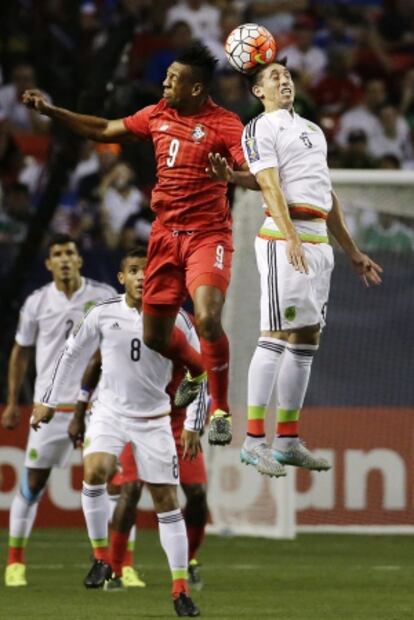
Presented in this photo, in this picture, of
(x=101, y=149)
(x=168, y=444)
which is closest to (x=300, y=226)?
(x=168, y=444)

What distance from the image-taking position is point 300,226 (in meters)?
10.3

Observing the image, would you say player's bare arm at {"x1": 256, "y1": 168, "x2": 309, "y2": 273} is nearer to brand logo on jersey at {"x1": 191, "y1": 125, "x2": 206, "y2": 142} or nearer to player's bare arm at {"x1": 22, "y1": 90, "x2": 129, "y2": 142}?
brand logo on jersey at {"x1": 191, "y1": 125, "x2": 206, "y2": 142}

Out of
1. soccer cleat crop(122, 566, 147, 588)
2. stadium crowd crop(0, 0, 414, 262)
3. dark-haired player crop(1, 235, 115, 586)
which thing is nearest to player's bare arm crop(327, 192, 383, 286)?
soccer cleat crop(122, 566, 147, 588)

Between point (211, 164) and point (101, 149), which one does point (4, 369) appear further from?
point (211, 164)

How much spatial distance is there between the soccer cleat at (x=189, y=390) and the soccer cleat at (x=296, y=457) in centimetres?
60

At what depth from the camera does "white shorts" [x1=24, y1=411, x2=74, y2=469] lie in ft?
45.1

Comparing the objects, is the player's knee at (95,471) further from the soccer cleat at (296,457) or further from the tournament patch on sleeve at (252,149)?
the tournament patch on sleeve at (252,149)

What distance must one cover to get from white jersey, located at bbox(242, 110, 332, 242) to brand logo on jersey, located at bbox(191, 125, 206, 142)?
304mm

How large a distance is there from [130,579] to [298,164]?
433 centimetres

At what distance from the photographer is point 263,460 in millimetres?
10180

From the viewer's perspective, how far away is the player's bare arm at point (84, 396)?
12883mm

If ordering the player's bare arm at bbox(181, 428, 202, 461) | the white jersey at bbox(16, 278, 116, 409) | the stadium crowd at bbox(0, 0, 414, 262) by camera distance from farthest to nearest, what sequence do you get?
the stadium crowd at bbox(0, 0, 414, 262)
the white jersey at bbox(16, 278, 116, 409)
the player's bare arm at bbox(181, 428, 202, 461)

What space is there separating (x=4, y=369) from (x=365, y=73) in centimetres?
663

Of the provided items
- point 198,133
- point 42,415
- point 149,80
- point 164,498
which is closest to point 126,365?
point 42,415
